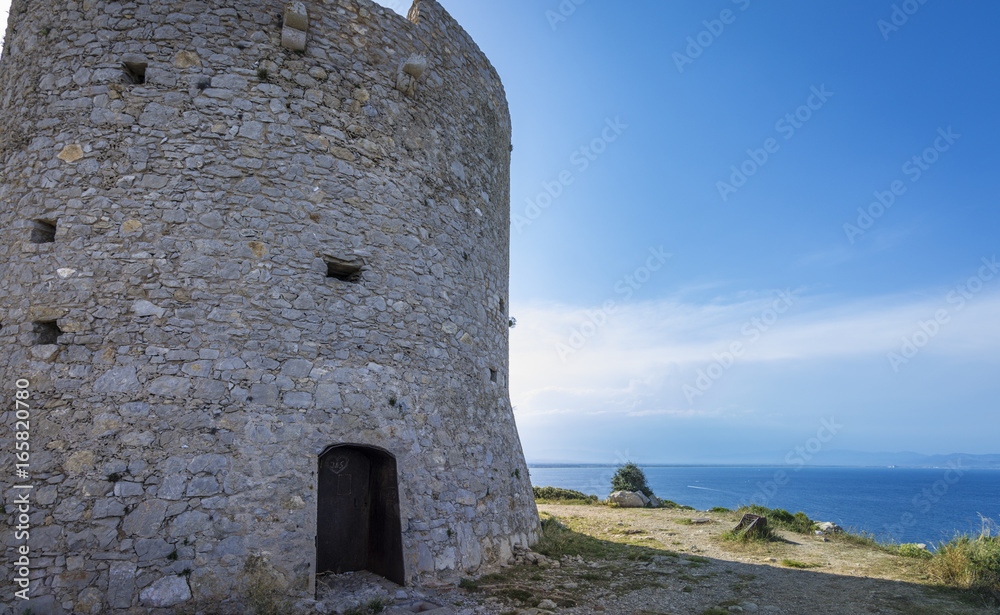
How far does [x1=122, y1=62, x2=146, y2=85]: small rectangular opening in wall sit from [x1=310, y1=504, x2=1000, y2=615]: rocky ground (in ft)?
22.0

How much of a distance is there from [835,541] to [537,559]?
24.8ft

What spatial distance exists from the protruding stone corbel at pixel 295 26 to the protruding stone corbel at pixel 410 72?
1403 mm

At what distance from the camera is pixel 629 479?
19.6 meters

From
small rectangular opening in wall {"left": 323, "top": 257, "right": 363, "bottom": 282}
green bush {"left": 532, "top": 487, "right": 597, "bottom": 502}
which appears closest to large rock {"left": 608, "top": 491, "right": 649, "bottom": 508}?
green bush {"left": 532, "top": 487, "right": 597, "bottom": 502}

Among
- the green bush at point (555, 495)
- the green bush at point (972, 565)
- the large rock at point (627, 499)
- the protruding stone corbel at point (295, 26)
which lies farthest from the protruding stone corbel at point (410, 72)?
the green bush at point (555, 495)

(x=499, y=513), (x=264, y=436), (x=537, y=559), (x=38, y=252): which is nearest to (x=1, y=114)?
(x=38, y=252)

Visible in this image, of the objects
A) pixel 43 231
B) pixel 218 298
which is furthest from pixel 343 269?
pixel 43 231

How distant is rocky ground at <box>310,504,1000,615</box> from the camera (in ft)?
Result: 19.1

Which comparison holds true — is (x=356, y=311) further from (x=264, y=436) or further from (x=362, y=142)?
(x=362, y=142)

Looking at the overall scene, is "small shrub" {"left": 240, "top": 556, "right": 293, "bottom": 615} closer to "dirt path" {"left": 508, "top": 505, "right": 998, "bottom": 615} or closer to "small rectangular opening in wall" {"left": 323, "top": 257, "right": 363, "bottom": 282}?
"dirt path" {"left": 508, "top": 505, "right": 998, "bottom": 615}

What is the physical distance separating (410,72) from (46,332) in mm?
5813

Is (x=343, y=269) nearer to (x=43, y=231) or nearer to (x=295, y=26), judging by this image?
(x=295, y=26)

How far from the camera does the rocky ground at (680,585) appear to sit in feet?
19.1

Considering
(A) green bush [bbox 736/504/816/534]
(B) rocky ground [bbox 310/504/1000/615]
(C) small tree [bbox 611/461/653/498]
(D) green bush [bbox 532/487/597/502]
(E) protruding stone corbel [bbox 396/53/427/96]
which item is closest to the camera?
(B) rocky ground [bbox 310/504/1000/615]
